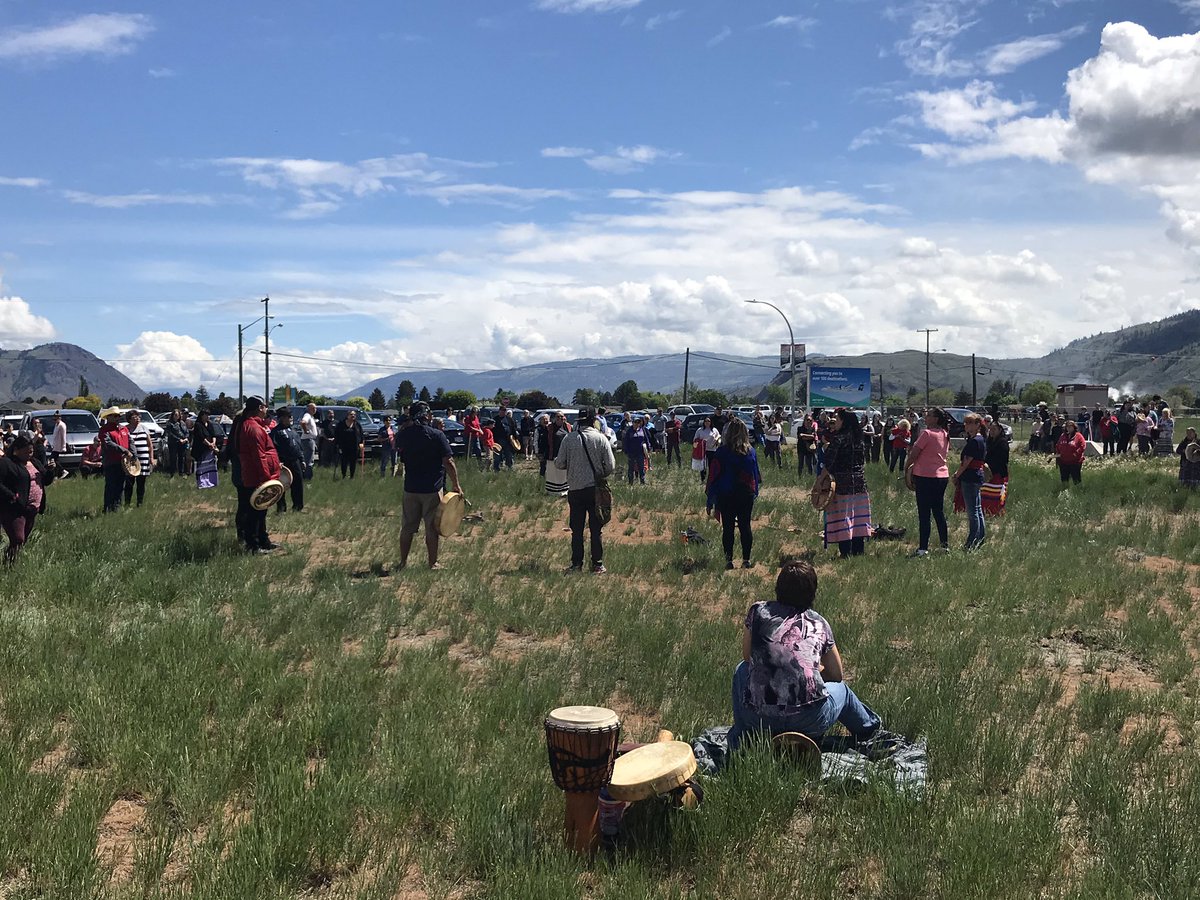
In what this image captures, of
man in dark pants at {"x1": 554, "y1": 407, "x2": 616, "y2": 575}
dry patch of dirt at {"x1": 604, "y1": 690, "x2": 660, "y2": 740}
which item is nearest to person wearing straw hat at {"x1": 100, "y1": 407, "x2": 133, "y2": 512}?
man in dark pants at {"x1": 554, "y1": 407, "x2": 616, "y2": 575}

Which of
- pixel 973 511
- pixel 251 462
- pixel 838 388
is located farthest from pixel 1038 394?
pixel 251 462

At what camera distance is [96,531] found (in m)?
13.7

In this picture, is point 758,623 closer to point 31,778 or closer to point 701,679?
point 701,679

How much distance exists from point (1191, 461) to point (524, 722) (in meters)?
19.6

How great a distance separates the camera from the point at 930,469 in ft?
42.4

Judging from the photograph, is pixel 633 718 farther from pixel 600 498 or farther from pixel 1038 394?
pixel 1038 394

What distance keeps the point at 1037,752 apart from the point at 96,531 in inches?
483

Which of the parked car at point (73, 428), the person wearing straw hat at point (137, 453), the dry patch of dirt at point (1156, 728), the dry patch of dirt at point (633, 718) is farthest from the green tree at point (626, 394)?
the dry patch of dirt at point (1156, 728)

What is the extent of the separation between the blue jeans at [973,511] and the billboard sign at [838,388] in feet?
133

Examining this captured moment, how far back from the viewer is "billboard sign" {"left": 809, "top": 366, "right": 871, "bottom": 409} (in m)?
53.8

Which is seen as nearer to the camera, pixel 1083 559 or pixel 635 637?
pixel 635 637

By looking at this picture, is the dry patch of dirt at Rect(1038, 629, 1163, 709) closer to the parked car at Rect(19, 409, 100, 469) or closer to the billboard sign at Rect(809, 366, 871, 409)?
the parked car at Rect(19, 409, 100, 469)

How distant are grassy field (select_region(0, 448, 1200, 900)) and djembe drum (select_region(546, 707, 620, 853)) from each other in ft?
0.51

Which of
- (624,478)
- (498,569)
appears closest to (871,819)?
(498,569)
